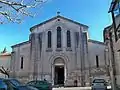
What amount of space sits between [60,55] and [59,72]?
314 centimetres

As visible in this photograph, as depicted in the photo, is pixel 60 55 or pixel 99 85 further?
pixel 60 55

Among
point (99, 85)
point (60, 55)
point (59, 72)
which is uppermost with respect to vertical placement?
point (60, 55)

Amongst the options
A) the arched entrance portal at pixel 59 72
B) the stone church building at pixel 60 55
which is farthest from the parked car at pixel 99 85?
the arched entrance portal at pixel 59 72

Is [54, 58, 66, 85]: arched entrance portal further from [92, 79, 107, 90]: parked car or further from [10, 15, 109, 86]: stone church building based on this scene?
[92, 79, 107, 90]: parked car

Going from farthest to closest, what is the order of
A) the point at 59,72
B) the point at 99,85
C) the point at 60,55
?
the point at 59,72
the point at 60,55
the point at 99,85

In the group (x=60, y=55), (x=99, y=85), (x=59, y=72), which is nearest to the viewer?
(x=99, y=85)

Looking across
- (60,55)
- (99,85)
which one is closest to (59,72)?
(60,55)

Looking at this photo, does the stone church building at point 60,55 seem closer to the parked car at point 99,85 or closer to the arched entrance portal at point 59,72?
the arched entrance portal at point 59,72

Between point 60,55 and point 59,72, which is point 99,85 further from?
point 59,72

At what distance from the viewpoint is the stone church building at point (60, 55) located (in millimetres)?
32844

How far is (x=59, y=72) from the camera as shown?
3478cm

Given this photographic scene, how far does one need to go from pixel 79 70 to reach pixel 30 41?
9900 mm

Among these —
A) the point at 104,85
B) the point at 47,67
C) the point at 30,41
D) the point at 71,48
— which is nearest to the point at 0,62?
the point at 30,41

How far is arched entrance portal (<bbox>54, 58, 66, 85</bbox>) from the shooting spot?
1319 inches
